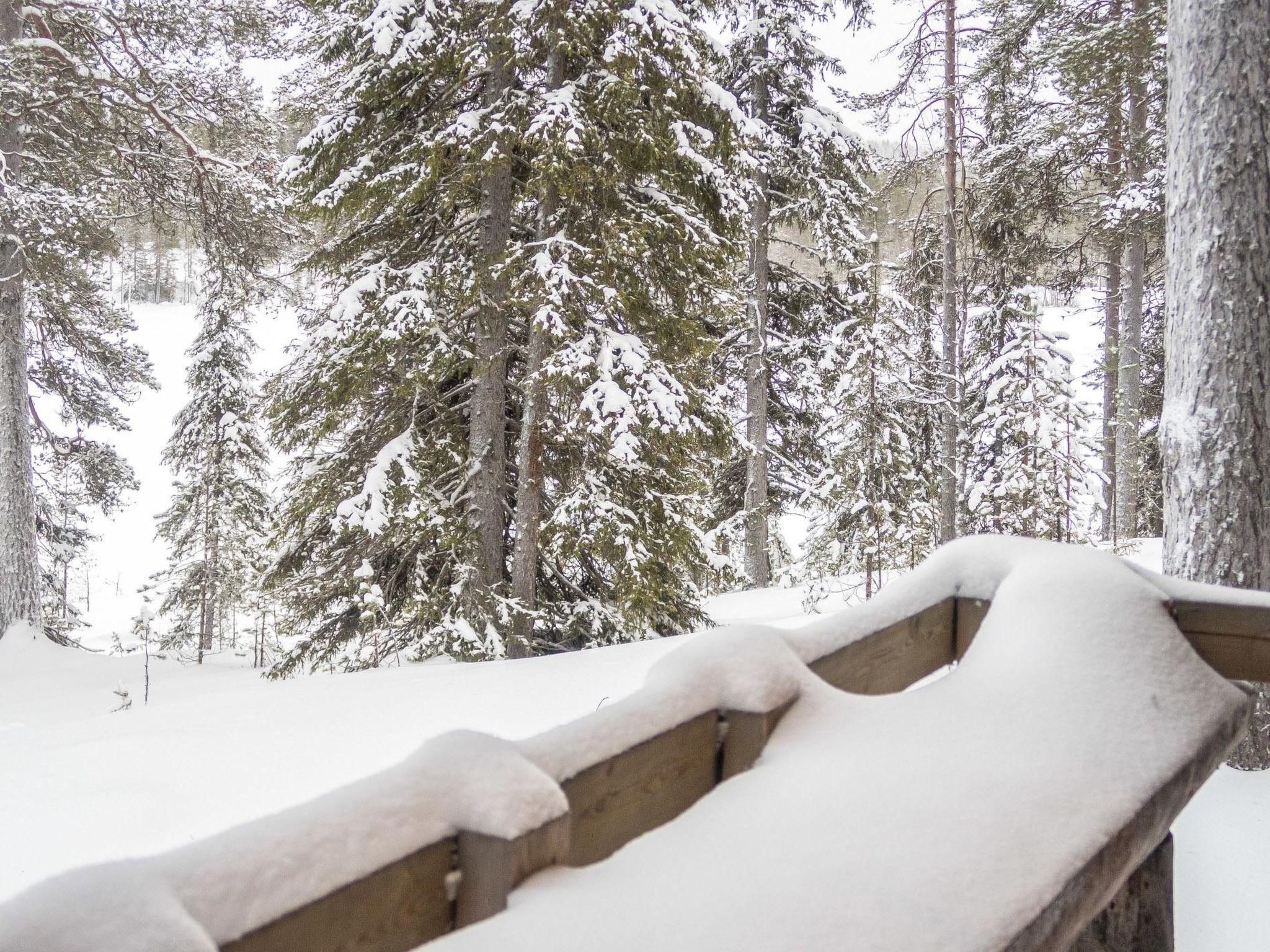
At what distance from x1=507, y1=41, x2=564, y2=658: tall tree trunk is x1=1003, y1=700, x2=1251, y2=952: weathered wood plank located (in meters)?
6.07

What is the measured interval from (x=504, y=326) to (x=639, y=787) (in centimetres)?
679

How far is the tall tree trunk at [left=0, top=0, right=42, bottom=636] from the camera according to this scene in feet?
34.0

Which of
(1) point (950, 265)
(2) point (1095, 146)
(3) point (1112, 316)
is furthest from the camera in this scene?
(3) point (1112, 316)

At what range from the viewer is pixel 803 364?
46.2 ft

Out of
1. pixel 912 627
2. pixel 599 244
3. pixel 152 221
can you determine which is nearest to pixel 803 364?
pixel 599 244

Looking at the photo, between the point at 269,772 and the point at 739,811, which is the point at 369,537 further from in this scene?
the point at 739,811

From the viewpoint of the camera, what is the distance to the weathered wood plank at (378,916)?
2.97ft

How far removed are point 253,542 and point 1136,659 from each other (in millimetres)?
20291

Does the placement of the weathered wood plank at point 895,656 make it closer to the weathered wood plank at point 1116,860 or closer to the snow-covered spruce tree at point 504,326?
the weathered wood plank at point 1116,860

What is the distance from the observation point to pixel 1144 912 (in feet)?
6.77

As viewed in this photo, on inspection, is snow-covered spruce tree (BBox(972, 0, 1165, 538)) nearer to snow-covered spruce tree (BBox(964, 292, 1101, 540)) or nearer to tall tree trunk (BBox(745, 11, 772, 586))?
snow-covered spruce tree (BBox(964, 292, 1101, 540))

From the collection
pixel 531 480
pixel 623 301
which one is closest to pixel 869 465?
pixel 623 301

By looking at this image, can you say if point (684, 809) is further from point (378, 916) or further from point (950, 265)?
point (950, 265)

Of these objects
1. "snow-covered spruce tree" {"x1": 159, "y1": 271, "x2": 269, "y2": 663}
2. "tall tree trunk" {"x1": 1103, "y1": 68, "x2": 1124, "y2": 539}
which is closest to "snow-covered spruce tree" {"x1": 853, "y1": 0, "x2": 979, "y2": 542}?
"tall tree trunk" {"x1": 1103, "y1": 68, "x2": 1124, "y2": 539}
